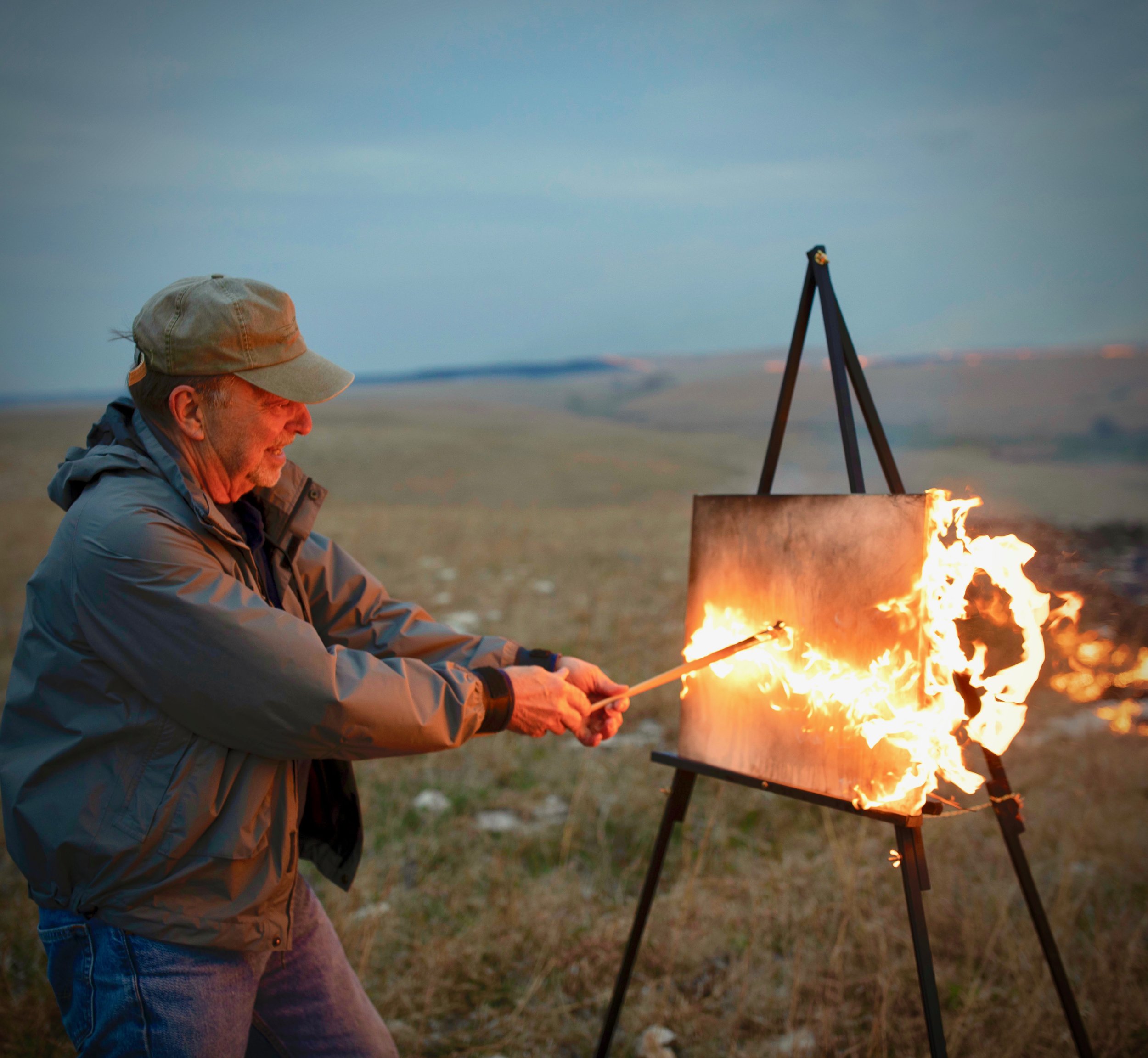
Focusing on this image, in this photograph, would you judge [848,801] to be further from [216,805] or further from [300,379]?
[300,379]

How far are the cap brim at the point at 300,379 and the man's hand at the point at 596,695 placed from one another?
3.10 feet

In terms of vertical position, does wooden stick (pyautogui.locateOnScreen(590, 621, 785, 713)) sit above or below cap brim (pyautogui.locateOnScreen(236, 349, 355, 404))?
below

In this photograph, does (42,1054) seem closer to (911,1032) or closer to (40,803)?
(40,803)

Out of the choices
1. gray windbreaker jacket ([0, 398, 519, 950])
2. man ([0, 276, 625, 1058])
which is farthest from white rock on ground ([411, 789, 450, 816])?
gray windbreaker jacket ([0, 398, 519, 950])

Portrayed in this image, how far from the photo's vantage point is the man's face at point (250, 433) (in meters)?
1.67

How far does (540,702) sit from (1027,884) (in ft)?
4.27

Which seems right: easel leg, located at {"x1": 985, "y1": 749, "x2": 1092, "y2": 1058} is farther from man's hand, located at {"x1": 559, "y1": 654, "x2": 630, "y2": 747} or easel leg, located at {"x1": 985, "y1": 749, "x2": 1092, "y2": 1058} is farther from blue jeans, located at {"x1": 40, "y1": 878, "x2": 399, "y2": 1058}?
blue jeans, located at {"x1": 40, "y1": 878, "x2": 399, "y2": 1058}

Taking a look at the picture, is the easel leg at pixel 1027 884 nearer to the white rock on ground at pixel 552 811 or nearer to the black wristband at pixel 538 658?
the black wristband at pixel 538 658

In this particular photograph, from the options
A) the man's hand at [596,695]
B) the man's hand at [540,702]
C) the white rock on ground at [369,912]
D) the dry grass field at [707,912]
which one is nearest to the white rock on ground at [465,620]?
the dry grass field at [707,912]

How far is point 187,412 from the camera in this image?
5.40 feet

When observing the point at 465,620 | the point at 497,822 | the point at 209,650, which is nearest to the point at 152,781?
the point at 209,650

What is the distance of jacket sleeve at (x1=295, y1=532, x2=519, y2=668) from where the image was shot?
2.13m

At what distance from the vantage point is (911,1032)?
99.3 inches

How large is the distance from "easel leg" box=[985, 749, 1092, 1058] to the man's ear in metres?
1.90
